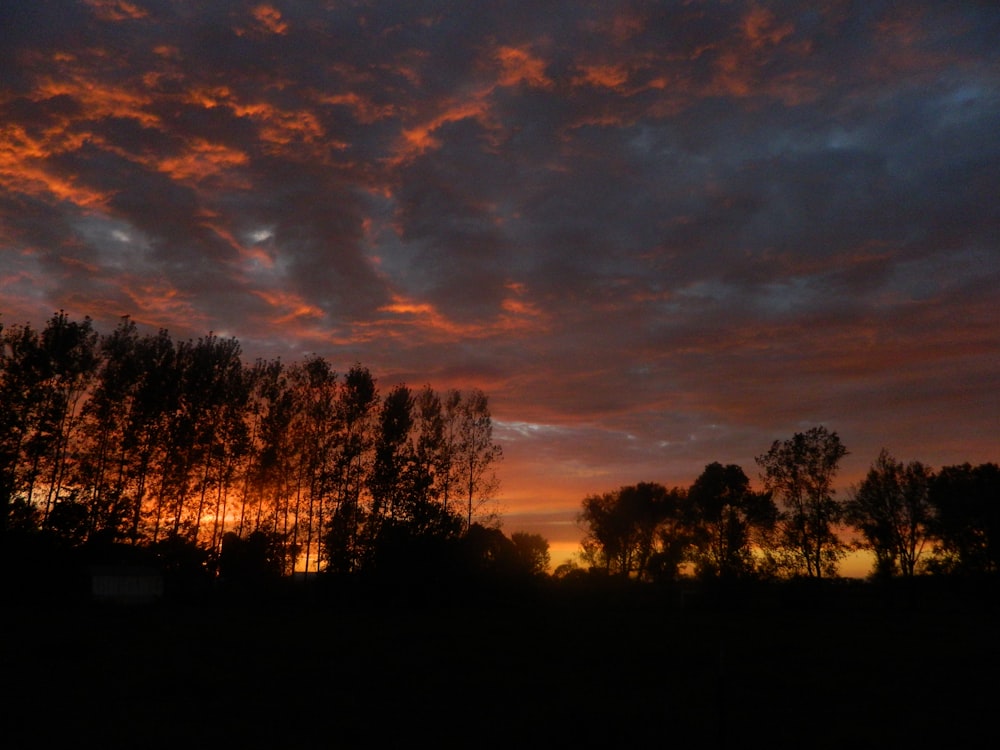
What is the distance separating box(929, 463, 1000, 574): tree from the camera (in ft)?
208

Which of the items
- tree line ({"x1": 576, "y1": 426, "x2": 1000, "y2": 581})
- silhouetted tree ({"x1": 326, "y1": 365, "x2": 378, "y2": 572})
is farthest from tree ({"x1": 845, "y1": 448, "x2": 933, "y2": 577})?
silhouetted tree ({"x1": 326, "y1": 365, "x2": 378, "y2": 572})

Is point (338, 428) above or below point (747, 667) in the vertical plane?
above

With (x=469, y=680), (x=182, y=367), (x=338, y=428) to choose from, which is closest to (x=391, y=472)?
(x=338, y=428)

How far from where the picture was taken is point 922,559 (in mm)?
70062

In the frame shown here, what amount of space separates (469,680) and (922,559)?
65477mm

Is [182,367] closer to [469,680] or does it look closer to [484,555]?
[484,555]

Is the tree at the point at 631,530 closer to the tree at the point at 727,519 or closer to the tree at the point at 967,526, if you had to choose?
the tree at the point at 727,519

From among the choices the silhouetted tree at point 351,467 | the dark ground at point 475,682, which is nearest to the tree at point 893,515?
the dark ground at point 475,682

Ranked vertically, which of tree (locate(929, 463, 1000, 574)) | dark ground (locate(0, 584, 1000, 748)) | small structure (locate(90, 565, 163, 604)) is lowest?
dark ground (locate(0, 584, 1000, 748))

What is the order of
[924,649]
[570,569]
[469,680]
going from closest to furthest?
1. [469,680]
2. [924,649]
3. [570,569]

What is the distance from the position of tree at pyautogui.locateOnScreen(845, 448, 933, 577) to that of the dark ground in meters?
26.6

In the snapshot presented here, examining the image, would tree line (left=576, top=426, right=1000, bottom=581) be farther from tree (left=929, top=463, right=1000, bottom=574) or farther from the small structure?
the small structure

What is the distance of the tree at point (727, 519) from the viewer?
7238cm

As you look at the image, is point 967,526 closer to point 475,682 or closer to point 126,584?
point 475,682
